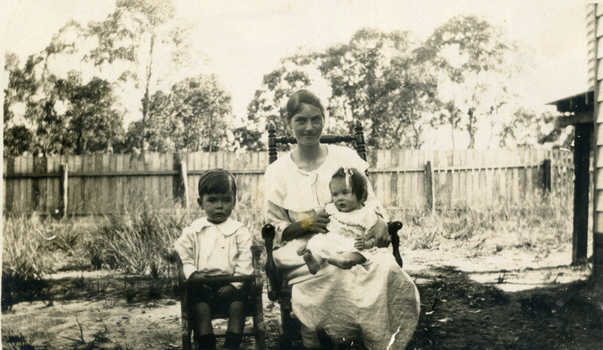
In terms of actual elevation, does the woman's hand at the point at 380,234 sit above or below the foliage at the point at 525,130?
below

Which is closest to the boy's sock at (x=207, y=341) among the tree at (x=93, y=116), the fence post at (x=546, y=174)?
the tree at (x=93, y=116)

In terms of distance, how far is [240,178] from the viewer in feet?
8.95

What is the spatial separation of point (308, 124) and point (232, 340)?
51.7 inches

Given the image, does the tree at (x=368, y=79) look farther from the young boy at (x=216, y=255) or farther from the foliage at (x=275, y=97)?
the young boy at (x=216, y=255)

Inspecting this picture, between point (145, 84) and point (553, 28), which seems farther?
point (553, 28)

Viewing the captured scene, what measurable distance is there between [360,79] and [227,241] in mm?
1316

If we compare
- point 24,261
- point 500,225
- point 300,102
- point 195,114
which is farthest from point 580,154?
point 24,261

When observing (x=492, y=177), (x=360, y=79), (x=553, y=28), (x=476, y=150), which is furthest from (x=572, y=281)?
(x=360, y=79)

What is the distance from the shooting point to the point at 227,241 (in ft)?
8.48

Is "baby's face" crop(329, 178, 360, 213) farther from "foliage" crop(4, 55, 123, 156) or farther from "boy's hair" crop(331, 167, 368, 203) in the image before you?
"foliage" crop(4, 55, 123, 156)

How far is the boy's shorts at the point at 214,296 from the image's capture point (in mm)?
2514

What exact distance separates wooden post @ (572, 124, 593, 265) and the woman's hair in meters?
1.82

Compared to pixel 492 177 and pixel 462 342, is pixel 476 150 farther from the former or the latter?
pixel 462 342

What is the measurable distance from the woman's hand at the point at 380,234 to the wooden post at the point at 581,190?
4.65 ft
